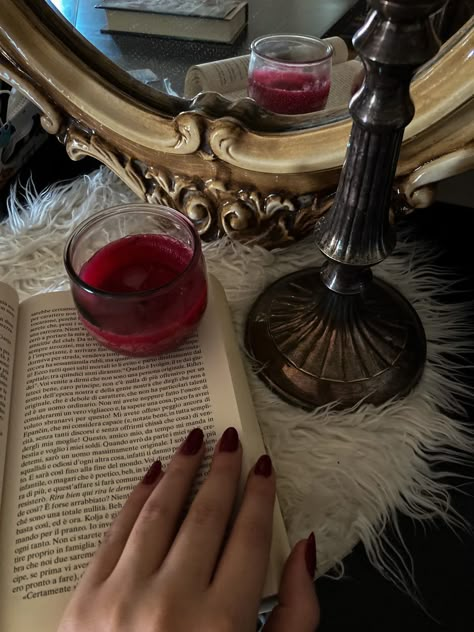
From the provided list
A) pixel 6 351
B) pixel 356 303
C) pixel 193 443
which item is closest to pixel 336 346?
pixel 356 303

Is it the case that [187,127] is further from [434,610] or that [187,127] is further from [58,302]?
[434,610]

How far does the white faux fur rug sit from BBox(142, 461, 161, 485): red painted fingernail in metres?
0.08

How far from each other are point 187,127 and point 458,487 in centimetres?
32

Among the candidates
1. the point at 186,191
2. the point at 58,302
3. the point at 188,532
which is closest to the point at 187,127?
the point at 186,191

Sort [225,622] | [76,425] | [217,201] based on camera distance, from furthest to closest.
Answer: [217,201] → [76,425] → [225,622]

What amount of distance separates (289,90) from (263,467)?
27 centimetres

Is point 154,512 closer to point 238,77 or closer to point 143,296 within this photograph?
point 143,296

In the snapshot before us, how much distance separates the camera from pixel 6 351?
0.40 metres

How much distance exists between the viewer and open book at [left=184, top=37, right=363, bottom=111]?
0.40 m

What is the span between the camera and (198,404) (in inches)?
14.9

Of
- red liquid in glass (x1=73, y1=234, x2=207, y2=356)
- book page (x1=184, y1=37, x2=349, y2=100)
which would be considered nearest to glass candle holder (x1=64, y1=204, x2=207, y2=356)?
red liquid in glass (x1=73, y1=234, x2=207, y2=356)

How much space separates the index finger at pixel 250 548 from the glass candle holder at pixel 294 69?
0.26 m

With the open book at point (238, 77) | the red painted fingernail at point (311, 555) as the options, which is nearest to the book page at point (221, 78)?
the open book at point (238, 77)

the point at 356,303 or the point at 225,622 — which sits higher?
the point at 356,303
